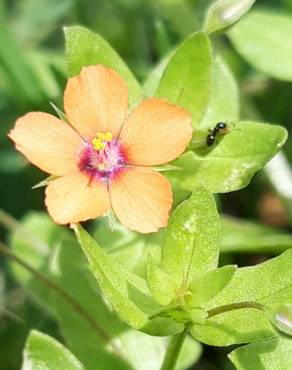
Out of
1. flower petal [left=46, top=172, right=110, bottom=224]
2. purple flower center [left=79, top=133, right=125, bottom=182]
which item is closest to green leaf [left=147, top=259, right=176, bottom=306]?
flower petal [left=46, top=172, right=110, bottom=224]

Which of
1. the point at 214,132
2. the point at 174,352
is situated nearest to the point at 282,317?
the point at 174,352

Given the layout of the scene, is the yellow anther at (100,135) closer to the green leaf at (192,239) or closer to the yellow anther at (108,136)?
the yellow anther at (108,136)

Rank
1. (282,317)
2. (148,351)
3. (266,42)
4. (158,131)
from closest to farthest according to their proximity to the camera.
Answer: (282,317), (158,131), (148,351), (266,42)

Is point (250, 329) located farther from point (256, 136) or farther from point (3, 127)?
point (3, 127)

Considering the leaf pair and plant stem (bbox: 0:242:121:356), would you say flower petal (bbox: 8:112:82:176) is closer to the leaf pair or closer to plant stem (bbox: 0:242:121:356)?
the leaf pair

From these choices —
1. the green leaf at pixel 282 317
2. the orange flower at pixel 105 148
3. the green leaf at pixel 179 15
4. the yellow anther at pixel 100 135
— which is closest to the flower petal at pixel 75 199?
the orange flower at pixel 105 148

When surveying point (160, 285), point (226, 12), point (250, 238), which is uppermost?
point (226, 12)

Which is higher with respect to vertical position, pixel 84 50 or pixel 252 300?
pixel 84 50

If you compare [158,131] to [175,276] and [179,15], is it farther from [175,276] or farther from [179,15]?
[179,15]
